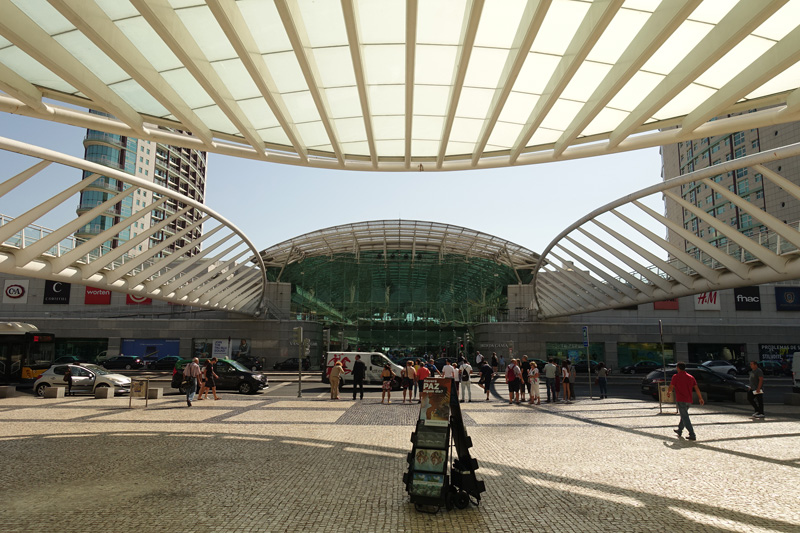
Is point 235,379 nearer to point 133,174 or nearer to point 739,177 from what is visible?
point 133,174

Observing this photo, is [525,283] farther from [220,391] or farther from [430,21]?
→ [430,21]

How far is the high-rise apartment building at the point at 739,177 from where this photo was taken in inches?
2280

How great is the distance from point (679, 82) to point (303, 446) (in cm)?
978

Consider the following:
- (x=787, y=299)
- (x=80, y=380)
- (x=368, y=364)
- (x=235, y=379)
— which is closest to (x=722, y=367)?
(x=787, y=299)

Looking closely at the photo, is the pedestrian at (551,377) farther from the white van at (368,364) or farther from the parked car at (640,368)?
the parked car at (640,368)

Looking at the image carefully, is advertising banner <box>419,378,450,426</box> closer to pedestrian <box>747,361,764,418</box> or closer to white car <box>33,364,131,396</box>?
pedestrian <box>747,361,764,418</box>

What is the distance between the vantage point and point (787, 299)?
4328 centimetres

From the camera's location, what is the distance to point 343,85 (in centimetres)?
1080

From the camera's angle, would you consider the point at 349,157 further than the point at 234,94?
Yes

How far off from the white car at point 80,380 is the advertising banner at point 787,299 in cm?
4993

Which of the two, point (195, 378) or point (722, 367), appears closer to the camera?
point (195, 378)

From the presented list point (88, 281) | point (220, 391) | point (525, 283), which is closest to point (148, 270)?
point (88, 281)

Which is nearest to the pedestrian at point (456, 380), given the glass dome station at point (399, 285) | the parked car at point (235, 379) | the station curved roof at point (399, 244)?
the parked car at point (235, 379)

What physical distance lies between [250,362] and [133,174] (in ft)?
158
